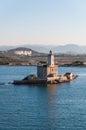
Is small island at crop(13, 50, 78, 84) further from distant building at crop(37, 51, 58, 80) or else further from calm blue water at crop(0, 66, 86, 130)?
calm blue water at crop(0, 66, 86, 130)

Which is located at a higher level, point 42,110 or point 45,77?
point 42,110

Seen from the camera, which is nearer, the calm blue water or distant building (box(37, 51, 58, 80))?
the calm blue water

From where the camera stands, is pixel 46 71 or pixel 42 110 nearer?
pixel 42 110

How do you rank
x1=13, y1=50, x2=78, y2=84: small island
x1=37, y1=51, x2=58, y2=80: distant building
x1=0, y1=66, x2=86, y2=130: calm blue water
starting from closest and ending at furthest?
x1=0, y1=66, x2=86, y2=130: calm blue water < x1=13, y1=50, x2=78, y2=84: small island < x1=37, y1=51, x2=58, y2=80: distant building

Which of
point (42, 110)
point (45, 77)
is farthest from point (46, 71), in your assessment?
point (42, 110)

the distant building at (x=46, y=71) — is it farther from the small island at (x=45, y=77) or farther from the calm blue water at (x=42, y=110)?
the calm blue water at (x=42, y=110)

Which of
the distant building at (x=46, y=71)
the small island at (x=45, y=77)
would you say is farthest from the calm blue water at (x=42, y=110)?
the distant building at (x=46, y=71)

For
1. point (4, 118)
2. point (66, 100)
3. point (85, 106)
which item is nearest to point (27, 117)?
point (4, 118)

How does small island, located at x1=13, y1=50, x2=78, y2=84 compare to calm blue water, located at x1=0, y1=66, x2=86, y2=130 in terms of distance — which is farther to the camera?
small island, located at x1=13, y1=50, x2=78, y2=84

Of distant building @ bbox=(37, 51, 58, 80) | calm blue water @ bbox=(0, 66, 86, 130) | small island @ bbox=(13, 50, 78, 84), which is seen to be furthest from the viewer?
distant building @ bbox=(37, 51, 58, 80)

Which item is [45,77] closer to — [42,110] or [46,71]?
[46,71]

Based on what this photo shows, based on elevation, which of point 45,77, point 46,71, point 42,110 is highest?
point 46,71

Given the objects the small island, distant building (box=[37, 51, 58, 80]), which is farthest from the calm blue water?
distant building (box=[37, 51, 58, 80])

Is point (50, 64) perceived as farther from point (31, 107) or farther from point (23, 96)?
point (31, 107)
